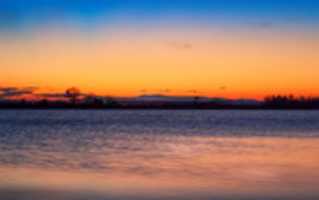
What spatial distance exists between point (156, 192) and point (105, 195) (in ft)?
4.81

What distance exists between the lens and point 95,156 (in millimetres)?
23609

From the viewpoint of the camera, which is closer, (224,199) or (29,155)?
(224,199)

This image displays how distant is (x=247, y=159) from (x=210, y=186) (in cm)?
829

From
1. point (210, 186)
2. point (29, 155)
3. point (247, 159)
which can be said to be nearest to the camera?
point (210, 186)

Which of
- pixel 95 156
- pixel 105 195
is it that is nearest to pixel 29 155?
pixel 95 156

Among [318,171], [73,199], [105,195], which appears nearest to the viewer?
[73,199]

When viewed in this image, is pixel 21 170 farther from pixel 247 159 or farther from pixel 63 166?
pixel 247 159

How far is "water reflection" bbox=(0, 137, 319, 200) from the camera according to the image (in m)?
12.7

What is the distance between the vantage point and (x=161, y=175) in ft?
54.3

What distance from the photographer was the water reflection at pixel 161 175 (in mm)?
12742

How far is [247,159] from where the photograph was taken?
72.3ft

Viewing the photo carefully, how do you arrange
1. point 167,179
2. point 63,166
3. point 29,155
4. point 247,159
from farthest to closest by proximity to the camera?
point 29,155 → point 247,159 → point 63,166 → point 167,179

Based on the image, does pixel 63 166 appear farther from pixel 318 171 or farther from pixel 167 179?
pixel 318 171

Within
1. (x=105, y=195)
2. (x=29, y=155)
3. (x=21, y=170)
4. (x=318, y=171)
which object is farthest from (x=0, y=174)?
(x=318, y=171)
